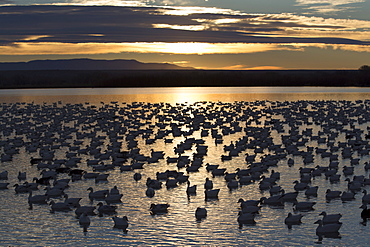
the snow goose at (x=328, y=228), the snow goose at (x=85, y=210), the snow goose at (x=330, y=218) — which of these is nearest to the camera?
the snow goose at (x=328, y=228)

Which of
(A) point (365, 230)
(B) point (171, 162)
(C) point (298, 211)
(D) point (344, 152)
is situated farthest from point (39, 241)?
(D) point (344, 152)

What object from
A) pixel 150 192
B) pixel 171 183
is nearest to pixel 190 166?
pixel 171 183

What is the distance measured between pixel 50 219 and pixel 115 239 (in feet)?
11.9

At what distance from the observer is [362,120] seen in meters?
51.4

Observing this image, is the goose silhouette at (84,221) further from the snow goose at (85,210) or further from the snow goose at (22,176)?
the snow goose at (22,176)

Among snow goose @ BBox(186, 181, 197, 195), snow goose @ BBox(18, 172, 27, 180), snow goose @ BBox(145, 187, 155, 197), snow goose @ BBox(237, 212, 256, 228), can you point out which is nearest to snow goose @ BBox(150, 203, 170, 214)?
snow goose @ BBox(145, 187, 155, 197)

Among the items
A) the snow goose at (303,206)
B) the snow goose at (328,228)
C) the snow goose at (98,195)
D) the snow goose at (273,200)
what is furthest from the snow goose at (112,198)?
the snow goose at (328,228)

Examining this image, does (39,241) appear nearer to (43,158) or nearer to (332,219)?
(332,219)

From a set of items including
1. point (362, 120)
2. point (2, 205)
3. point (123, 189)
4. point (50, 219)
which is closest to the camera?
point (50, 219)

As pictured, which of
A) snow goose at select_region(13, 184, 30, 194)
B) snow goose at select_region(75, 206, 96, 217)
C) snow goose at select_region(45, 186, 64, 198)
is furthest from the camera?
snow goose at select_region(13, 184, 30, 194)

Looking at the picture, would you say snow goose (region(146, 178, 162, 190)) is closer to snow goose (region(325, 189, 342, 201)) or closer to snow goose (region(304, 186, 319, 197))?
snow goose (region(304, 186, 319, 197))

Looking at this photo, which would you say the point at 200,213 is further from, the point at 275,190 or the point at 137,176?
the point at 137,176

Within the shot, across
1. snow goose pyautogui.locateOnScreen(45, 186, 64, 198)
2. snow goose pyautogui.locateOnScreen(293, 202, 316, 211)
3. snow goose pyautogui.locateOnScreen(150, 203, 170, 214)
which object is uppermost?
snow goose pyautogui.locateOnScreen(45, 186, 64, 198)

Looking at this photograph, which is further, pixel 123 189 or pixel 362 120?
pixel 362 120
